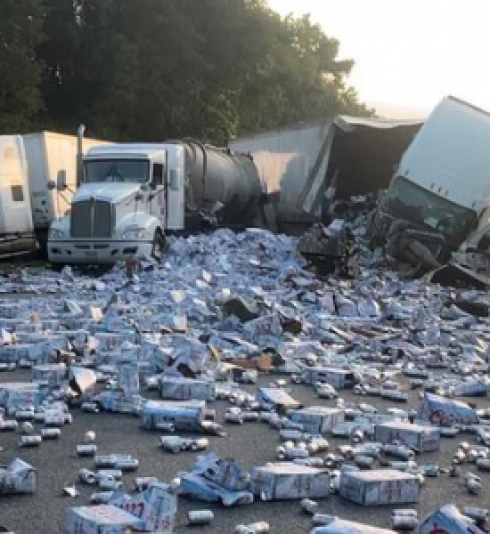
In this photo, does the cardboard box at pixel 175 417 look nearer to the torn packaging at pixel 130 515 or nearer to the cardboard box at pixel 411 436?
the cardboard box at pixel 411 436

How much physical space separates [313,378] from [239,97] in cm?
3963

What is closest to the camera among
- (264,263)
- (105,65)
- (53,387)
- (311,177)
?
(53,387)

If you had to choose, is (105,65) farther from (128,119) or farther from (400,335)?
(400,335)

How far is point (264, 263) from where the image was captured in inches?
711

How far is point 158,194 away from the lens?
66.3ft

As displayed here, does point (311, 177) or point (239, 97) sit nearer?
point (311, 177)

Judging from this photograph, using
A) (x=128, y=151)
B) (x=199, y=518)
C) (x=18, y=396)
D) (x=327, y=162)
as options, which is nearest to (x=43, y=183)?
(x=128, y=151)

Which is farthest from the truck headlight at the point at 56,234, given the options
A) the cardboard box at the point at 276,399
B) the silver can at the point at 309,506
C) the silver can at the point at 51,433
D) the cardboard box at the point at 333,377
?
the silver can at the point at 309,506

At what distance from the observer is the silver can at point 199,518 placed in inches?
191

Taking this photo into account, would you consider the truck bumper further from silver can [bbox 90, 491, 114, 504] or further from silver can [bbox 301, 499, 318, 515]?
silver can [bbox 301, 499, 318, 515]

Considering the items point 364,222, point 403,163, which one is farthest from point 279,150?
point 403,163

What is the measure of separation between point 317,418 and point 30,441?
1.83 m

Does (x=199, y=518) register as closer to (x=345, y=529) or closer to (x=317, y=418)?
(x=345, y=529)

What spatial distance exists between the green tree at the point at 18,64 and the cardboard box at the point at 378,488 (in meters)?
30.9
